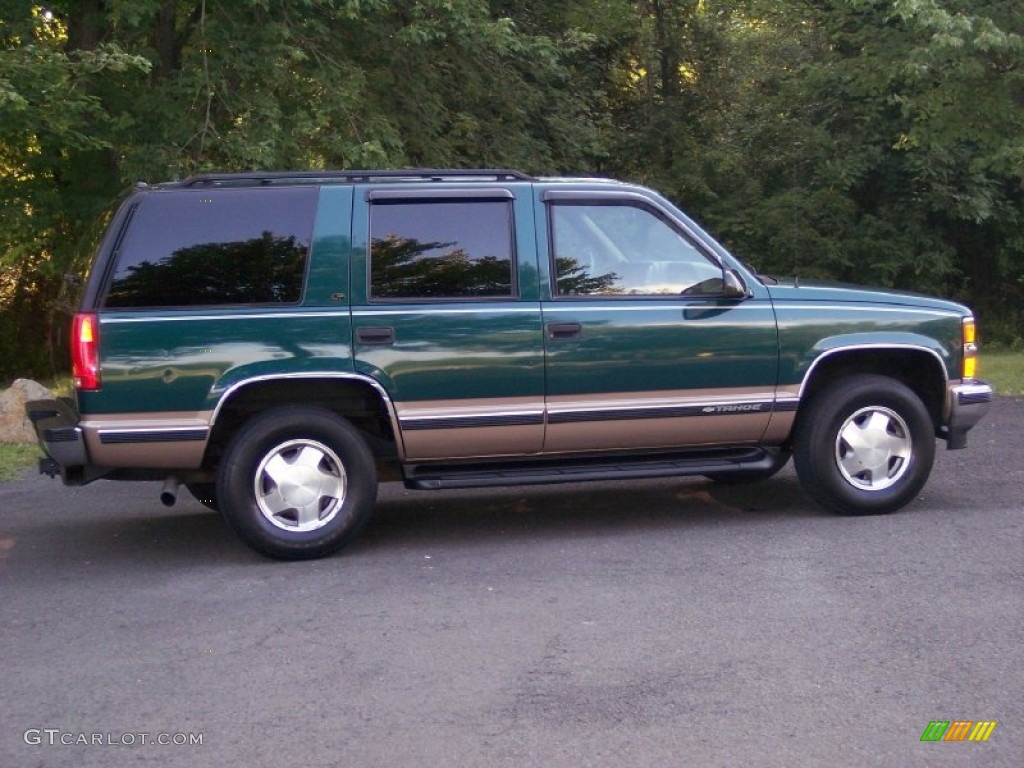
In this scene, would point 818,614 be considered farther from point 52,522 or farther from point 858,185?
point 858,185

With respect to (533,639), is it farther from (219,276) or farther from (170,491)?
(219,276)

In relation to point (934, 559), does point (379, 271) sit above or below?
above

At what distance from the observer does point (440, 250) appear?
736 cm

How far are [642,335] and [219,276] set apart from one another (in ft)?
7.78

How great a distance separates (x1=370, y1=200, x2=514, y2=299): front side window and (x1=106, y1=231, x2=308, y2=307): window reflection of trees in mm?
461

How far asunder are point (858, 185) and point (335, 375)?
18.4 meters

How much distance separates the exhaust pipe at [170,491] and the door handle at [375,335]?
4.17ft

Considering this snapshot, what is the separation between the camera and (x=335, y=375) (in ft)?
23.1

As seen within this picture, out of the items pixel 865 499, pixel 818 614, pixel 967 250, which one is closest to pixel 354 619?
pixel 818 614

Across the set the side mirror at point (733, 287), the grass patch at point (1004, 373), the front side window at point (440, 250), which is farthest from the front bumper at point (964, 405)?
the grass patch at point (1004, 373)

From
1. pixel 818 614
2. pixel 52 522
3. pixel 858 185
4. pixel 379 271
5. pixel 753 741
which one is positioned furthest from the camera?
pixel 858 185

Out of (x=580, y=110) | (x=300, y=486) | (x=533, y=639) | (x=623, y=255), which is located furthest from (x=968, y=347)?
(x=580, y=110)

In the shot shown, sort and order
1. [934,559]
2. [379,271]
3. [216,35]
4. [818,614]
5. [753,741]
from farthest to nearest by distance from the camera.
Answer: [216,35] < [379,271] < [934,559] < [818,614] < [753,741]

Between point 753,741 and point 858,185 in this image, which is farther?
point 858,185
